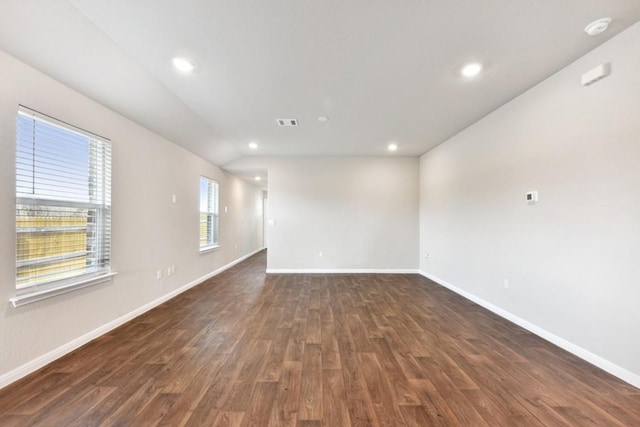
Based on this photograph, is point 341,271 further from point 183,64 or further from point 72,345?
point 183,64

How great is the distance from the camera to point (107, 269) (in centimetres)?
282

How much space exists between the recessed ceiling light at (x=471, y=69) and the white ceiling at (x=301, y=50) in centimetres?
7

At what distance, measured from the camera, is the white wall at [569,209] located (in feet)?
6.40

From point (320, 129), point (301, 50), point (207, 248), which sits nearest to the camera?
point (301, 50)

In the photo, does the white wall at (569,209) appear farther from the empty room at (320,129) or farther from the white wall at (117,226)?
the white wall at (117,226)

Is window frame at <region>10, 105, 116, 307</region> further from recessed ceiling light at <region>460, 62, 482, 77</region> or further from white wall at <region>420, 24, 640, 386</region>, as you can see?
white wall at <region>420, 24, 640, 386</region>

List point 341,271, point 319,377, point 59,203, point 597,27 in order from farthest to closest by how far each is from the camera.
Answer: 1. point 341,271
2. point 59,203
3. point 319,377
4. point 597,27

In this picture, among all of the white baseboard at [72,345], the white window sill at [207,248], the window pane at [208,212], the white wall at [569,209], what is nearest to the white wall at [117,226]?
the white baseboard at [72,345]

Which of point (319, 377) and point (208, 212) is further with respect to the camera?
point (208, 212)

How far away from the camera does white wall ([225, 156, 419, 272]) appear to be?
581 centimetres

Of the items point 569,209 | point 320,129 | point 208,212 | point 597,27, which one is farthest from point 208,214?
point 597,27

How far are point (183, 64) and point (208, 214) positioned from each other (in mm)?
3649

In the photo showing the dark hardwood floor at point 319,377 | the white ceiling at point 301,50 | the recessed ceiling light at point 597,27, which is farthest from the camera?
the recessed ceiling light at point 597,27

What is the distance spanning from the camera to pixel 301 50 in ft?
→ 7.07
